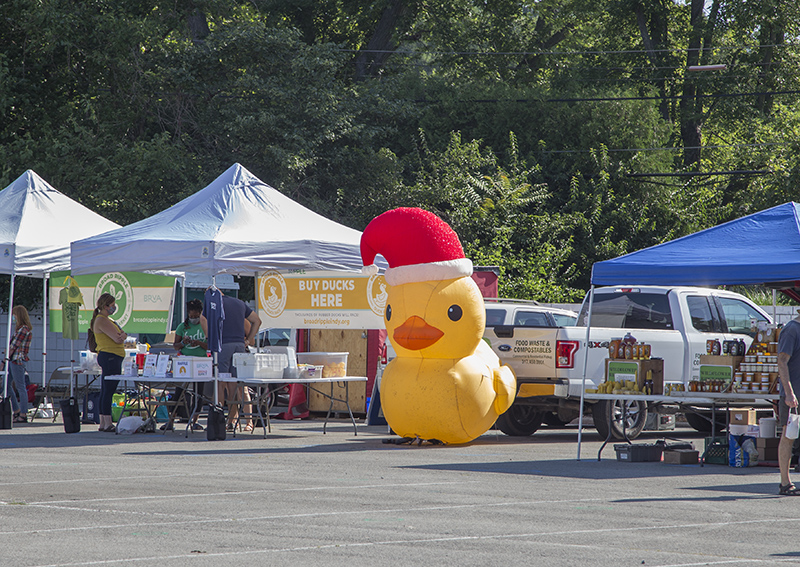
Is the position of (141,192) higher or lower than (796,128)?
lower

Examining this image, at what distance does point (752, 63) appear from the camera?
119ft

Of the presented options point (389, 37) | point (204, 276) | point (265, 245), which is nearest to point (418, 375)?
point (265, 245)

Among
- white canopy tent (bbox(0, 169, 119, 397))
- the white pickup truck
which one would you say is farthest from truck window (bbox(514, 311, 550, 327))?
white canopy tent (bbox(0, 169, 119, 397))

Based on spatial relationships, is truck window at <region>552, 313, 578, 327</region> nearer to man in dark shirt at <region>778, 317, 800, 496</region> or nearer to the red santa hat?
the red santa hat

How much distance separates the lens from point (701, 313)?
15625 mm

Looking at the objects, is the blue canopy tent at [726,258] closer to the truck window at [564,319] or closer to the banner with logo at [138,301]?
the truck window at [564,319]

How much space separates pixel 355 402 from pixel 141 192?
33.6ft

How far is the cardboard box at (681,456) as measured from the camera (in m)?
12.5

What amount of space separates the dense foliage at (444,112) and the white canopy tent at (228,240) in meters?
10.5

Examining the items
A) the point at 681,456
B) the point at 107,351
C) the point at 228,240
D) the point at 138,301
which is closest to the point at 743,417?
the point at 681,456

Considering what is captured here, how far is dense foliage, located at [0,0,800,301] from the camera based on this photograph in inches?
1096

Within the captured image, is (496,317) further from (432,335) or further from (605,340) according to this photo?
(432,335)

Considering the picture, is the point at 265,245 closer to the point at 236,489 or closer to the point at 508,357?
the point at 508,357

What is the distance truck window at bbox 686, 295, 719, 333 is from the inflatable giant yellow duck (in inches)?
132
